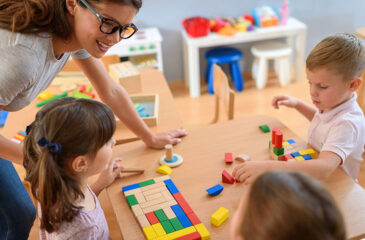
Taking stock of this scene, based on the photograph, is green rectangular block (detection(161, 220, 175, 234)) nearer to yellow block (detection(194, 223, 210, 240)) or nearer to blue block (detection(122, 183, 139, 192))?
yellow block (detection(194, 223, 210, 240))

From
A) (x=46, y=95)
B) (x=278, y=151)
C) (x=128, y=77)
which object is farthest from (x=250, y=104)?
(x=278, y=151)

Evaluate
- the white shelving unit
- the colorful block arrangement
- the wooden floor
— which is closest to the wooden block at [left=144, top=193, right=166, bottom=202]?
the colorful block arrangement

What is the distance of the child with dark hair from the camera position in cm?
105

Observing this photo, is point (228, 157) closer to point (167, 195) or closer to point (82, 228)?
point (167, 195)

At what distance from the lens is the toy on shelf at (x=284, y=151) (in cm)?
136

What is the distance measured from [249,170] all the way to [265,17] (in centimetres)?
275

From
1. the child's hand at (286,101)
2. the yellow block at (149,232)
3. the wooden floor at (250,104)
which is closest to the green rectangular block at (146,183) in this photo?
the yellow block at (149,232)

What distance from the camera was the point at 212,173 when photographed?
137cm

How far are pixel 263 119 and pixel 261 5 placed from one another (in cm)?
254

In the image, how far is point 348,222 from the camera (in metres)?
1.11

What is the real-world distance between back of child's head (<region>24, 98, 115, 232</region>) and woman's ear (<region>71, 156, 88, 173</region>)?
0.04 feet

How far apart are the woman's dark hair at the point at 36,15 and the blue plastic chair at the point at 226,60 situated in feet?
8.54

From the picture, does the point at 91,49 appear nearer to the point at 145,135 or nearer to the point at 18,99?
the point at 18,99

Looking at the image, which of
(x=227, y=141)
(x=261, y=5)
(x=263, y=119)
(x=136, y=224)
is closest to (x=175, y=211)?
(x=136, y=224)
